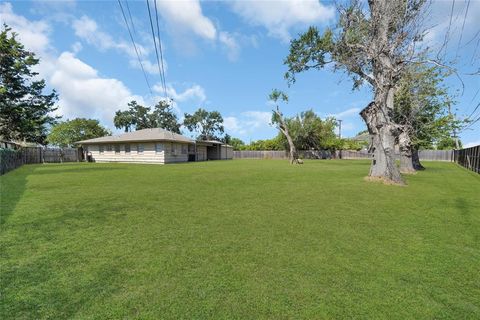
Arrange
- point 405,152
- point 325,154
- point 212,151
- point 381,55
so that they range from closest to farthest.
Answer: point 381,55, point 405,152, point 212,151, point 325,154

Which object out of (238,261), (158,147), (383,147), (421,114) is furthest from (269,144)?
(238,261)

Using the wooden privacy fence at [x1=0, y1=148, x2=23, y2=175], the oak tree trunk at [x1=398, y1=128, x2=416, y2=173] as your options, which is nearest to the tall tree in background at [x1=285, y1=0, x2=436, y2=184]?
the oak tree trunk at [x1=398, y1=128, x2=416, y2=173]

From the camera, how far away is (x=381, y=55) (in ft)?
38.3

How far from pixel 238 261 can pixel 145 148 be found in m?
26.9

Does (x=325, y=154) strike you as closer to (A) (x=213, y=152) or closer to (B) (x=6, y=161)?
(A) (x=213, y=152)

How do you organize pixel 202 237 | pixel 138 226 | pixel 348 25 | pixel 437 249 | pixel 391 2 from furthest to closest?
pixel 348 25 < pixel 391 2 < pixel 138 226 < pixel 202 237 < pixel 437 249

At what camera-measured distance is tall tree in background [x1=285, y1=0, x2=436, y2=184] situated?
11336mm

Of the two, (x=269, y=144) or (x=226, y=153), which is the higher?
(x=269, y=144)

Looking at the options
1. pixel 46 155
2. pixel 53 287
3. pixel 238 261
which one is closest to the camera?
pixel 53 287

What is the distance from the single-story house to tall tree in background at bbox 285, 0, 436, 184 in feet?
61.8

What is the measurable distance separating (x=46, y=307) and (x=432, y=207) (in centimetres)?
782

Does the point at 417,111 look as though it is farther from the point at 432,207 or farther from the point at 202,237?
the point at 202,237

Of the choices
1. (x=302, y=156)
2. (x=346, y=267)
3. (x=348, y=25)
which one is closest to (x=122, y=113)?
(x=302, y=156)

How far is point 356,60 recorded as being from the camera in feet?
41.1
